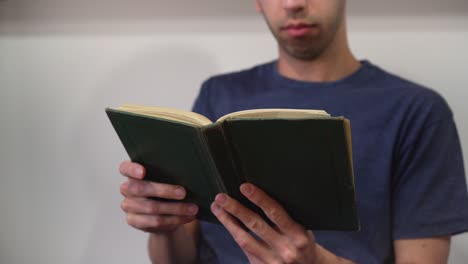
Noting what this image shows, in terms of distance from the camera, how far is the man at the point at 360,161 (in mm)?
734

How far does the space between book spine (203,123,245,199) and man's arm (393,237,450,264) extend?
367mm

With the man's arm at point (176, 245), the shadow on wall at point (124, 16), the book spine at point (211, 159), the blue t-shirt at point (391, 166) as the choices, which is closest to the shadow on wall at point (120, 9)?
the shadow on wall at point (124, 16)

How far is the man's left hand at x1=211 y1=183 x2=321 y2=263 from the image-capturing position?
0.54 metres

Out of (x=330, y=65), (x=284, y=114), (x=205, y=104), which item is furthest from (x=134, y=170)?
(x=330, y=65)

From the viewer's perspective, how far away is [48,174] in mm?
1157

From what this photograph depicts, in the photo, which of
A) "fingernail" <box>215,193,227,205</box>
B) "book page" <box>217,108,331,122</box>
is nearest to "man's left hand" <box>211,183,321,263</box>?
"fingernail" <box>215,193,227,205</box>

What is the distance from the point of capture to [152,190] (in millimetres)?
641

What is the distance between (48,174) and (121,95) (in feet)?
0.97

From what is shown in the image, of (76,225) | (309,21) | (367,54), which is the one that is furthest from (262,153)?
(76,225)

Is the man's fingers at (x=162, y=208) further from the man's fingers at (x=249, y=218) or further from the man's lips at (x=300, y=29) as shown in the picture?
the man's lips at (x=300, y=29)

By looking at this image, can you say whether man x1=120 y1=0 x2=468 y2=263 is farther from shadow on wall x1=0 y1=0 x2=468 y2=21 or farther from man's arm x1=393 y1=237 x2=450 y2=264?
shadow on wall x1=0 y1=0 x2=468 y2=21

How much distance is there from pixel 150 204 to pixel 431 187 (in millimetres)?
498

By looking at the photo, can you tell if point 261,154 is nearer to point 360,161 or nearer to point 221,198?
point 221,198

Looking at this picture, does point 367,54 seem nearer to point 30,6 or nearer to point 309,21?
point 309,21
